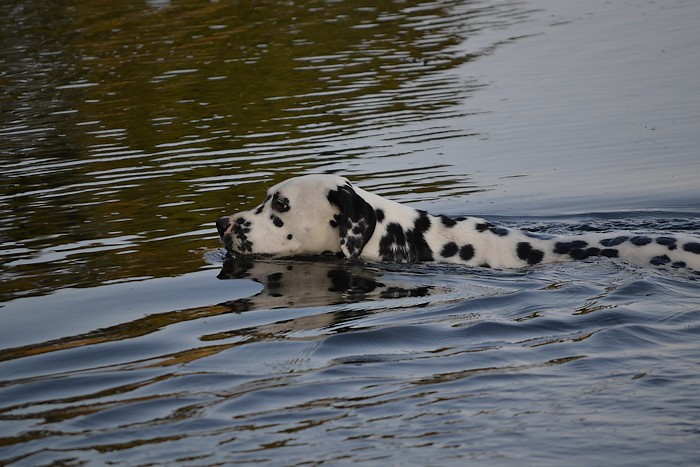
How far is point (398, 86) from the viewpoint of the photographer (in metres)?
19.2

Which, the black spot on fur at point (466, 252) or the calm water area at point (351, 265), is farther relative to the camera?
the black spot on fur at point (466, 252)

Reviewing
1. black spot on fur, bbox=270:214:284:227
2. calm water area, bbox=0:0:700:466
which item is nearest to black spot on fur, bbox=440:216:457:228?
calm water area, bbox=0:0:700:466

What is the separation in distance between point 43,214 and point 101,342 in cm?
481

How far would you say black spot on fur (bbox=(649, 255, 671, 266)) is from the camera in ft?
31.2

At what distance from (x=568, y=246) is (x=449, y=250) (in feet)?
3.14

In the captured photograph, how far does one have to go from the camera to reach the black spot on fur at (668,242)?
31.6ft

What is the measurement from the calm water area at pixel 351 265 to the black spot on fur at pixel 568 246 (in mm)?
250

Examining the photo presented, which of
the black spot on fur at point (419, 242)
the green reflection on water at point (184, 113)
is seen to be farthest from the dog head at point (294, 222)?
the green reflection on water at point (184, 113)

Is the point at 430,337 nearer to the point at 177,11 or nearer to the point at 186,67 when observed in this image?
the point at 186,67

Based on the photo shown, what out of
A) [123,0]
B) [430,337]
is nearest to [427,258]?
[430,337]

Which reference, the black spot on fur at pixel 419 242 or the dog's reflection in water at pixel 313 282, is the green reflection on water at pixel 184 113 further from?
the black spot on fur at pixel 419 242

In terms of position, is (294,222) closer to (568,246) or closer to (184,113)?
(568,246)

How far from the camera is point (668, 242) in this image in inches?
382

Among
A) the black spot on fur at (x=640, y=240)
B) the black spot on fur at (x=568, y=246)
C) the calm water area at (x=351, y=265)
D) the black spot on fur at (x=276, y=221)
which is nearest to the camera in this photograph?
the calm water area at (x=351, y=265)
